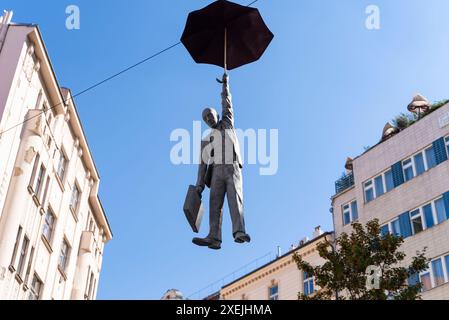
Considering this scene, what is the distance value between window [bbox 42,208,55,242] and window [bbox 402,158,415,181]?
1979 cm

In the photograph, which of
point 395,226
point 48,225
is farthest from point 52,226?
point 395,226

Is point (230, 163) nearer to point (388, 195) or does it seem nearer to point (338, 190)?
point (388, 195)

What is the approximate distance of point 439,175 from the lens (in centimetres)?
3406

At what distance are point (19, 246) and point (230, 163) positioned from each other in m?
23.5

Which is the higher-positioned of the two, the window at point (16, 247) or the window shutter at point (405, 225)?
the window shutter at point (405, 225)

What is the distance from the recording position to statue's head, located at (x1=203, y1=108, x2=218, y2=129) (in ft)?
24.2

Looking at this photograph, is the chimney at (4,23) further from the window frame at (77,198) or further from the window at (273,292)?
the window at (273,292)

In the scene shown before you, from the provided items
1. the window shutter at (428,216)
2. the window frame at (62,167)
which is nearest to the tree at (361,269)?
the window shutter at (428,216)

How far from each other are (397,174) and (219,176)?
1244 inches

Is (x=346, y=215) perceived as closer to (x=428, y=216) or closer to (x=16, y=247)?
(x=428, y=216)

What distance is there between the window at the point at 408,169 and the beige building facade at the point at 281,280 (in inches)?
255

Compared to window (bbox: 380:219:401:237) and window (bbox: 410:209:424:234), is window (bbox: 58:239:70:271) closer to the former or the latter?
window (bbox: 380:219:401:237)

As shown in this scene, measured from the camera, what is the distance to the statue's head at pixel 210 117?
738cm
